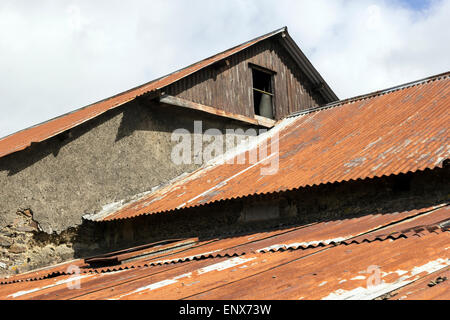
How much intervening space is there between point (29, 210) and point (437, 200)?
704 cm

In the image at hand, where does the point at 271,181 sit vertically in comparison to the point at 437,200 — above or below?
above

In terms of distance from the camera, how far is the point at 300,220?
25.5 feet

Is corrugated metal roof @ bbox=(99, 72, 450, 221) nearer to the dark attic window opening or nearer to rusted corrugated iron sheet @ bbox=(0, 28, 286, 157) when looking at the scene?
the dark attic window opening

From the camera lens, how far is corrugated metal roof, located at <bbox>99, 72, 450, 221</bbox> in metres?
7.41

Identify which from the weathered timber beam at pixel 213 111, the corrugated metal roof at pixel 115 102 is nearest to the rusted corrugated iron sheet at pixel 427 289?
the corrugated metal roof at pixel 115 102

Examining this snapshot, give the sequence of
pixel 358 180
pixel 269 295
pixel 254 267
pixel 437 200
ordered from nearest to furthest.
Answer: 1. pixel 269 295
2. pixel 254 267
3. pixel 437 200
4. pixel 358 180

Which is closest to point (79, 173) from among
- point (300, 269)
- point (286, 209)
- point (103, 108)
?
point (103, 108)

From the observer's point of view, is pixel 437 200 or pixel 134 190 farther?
pixel 134 190

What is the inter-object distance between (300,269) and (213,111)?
8.14 m

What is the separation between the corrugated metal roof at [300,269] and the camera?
3.33 metres

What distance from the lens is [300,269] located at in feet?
13.5

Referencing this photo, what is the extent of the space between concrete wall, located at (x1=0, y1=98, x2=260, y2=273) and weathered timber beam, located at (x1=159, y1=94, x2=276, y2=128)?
228 millimetres
